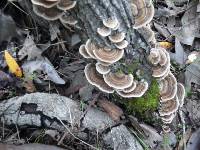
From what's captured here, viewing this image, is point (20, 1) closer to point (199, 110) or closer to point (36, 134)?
point (36, 134)

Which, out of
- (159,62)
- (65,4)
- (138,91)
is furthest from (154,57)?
(65,4)

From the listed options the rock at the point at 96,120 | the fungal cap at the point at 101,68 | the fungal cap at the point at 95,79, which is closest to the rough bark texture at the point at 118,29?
the fungal cap at the point at 101,68

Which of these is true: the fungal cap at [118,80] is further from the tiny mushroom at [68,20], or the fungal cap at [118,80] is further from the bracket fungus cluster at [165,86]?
the tiny mushroom at [68,20]

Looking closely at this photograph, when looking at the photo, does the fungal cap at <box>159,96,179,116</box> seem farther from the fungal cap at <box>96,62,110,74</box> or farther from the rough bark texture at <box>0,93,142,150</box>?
the fungal cap at <box>96,62,110,74</box>

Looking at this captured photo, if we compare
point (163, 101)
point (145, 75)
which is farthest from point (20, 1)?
point (163, 101)

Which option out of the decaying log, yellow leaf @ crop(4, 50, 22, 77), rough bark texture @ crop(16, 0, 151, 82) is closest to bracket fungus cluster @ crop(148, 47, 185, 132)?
rough bark texture @ crop(16, 0, 151, 82)
